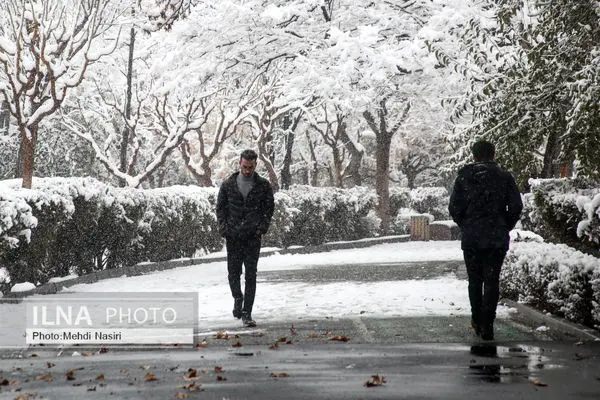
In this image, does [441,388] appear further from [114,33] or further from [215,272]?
[114,33]

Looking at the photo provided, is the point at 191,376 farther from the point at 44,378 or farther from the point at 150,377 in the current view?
the point at 44,378

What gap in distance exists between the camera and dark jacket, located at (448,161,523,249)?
9.25m

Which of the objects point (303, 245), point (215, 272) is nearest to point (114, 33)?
point (303, 245)

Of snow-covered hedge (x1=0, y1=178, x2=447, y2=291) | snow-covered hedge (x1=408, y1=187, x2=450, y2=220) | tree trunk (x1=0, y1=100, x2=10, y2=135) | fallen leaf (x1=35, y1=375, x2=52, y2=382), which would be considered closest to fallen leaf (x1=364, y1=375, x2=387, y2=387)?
fallen leaf (x1=35, y1=375, x2=52, y2=382)

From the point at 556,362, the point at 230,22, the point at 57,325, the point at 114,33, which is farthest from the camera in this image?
the point at 114,33

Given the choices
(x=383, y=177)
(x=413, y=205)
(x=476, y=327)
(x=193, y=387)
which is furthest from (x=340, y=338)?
(x=413, y=205)

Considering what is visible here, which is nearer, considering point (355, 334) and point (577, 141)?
point (355, 334)

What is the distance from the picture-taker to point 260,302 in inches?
535

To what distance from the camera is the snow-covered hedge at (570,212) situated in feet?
32.8

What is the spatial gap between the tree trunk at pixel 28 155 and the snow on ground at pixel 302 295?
2.22m

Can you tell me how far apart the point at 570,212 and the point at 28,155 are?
11104mm

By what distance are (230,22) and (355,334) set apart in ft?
53.6

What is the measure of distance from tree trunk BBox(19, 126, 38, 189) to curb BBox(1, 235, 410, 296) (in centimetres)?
200

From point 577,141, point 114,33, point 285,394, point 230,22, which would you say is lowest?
point 285,394
